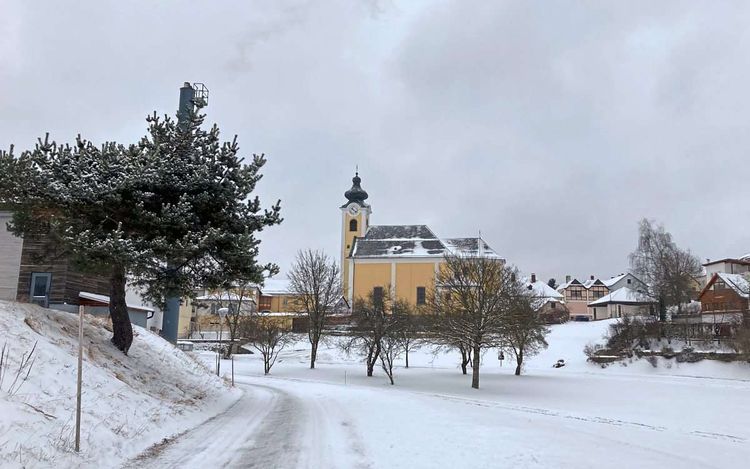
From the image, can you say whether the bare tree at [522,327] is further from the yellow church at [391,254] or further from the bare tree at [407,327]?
the yellow church at [391,254]

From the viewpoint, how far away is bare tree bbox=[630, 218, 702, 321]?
63094mm

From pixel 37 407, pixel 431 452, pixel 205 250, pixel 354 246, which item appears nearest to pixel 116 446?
pixel 37 407

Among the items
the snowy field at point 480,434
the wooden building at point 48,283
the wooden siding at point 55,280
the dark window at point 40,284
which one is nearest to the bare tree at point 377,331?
the snowy field at point 480,434

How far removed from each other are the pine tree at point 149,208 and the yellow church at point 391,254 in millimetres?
66738

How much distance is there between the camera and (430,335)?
1620 inches

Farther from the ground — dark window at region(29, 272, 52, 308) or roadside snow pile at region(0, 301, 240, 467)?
dark window at region(29, 272, 52, 308)

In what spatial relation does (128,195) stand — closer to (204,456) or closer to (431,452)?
(204,456)

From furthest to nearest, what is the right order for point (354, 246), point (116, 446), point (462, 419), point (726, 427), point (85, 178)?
point (354, 246) → point (726, 427) → point (85, 178) → point (462, 419) → point (116, 446)

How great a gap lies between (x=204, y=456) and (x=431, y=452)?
389 cm

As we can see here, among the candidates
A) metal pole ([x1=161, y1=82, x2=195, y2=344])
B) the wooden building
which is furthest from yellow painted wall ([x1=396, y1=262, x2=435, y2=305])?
the wooden building

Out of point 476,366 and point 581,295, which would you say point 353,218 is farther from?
point 476,366

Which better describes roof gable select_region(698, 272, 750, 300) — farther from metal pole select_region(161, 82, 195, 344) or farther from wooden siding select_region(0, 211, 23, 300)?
wooden siding select_region(0, 211, 23, 300)

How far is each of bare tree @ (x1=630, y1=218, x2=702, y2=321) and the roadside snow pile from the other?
56.6 m

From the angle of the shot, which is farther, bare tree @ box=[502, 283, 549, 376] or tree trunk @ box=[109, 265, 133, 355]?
bare tree @ box=[502, 283, 549, 376]
